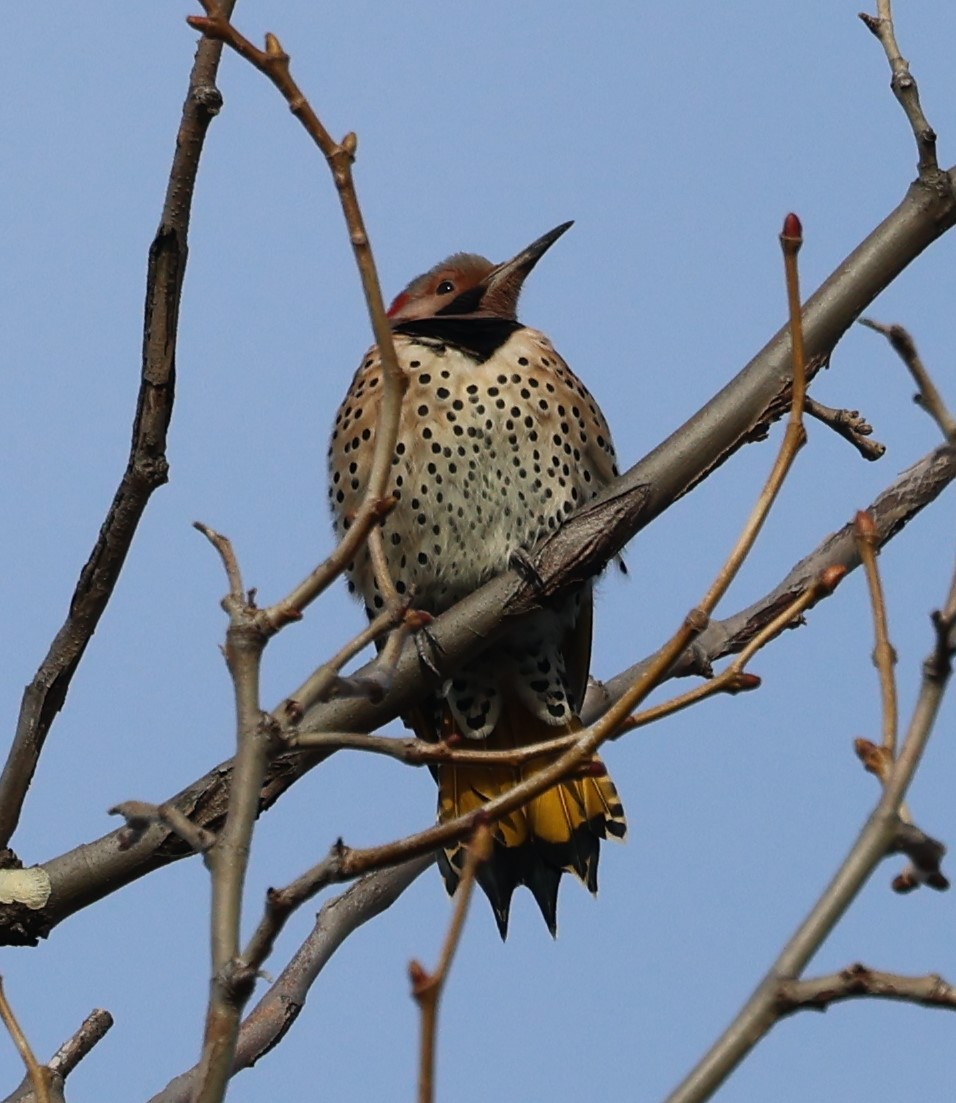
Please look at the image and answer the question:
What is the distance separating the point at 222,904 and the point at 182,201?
178 centimetres

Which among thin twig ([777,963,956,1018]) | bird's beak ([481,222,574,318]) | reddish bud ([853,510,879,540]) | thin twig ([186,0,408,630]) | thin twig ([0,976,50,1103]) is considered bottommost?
thin twig ([777,963,956,1018])

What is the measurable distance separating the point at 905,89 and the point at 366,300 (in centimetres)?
142

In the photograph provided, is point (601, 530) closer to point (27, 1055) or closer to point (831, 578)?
point (831, 578)

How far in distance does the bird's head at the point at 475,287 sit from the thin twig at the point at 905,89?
2.62 meters

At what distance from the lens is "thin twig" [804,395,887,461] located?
12.5 feet

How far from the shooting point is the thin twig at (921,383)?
6.84 ft

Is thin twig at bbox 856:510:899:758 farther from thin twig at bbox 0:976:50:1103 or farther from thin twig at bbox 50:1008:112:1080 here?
thin twig at bbox 50:1008:112:1080

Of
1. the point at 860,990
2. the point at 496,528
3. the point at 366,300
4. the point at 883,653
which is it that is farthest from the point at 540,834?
the point at 860,990

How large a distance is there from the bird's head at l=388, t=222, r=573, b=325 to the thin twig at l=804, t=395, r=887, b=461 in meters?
2.32

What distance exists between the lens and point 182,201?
134 inches

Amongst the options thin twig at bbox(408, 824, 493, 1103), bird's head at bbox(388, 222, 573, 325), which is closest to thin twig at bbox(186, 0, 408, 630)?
thin twig at bbox(408, 824, 493, 1103)

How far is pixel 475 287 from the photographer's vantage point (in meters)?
6.10

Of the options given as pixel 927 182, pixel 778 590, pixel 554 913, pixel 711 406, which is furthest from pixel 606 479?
pixel 927 182

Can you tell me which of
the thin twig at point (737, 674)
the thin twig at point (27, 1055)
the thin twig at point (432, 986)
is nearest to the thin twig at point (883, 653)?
the thin twig at point (737, 674)
